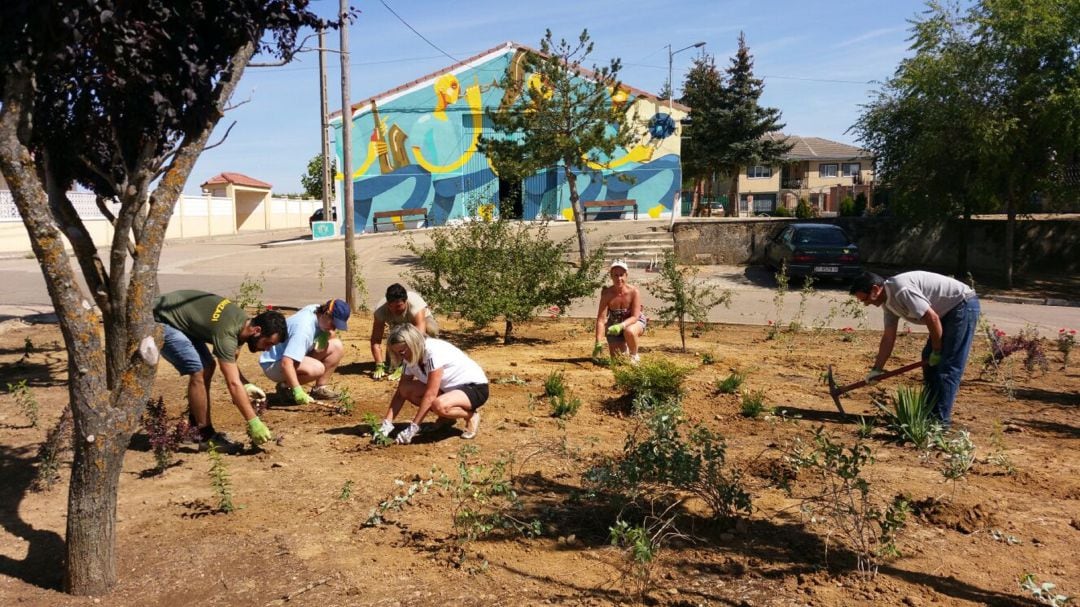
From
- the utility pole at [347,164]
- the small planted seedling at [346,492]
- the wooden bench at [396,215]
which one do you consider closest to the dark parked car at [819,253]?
the utility pole at [347,164]

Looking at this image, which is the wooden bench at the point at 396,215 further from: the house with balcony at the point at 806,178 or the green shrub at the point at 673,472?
the house with balcony at the point at 806,178

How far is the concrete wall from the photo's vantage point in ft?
67.1

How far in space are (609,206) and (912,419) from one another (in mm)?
Result: 26835

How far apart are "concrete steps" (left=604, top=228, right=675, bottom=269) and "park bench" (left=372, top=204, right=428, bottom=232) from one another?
10137 millimetres

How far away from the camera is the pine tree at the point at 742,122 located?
38.3 metres

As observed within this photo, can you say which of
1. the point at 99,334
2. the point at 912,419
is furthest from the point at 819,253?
the point at 99,334

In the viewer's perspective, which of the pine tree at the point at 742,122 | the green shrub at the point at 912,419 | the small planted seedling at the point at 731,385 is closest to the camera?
the green shrub at the point at 912,419

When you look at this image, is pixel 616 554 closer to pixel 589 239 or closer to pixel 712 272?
pixel 712 272

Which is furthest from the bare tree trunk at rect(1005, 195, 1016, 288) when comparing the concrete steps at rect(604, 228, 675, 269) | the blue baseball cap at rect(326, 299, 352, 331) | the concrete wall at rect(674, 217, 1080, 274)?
the blue baseball cap at rect(326, 299, 352, 331)

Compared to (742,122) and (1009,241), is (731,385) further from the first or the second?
(742,122)

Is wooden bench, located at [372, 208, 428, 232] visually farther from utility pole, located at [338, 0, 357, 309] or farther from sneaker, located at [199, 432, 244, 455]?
sneaker, located at [199, 432, 244, 455]

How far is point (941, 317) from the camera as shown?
6020mm

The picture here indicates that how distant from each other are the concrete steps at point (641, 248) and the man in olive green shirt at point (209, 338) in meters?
16.4

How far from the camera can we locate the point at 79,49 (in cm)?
356
